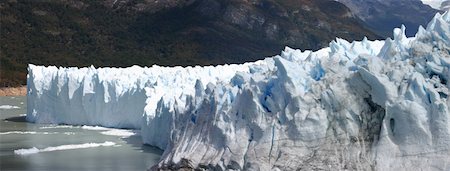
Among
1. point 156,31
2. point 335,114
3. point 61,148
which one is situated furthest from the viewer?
point 156,31

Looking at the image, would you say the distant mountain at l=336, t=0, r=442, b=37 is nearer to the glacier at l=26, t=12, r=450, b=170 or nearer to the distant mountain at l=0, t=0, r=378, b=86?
the distant mountain at l=0, t=0, r=378, b=86

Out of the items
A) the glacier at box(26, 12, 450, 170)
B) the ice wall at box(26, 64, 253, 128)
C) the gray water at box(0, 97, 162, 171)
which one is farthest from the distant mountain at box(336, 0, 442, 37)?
the glacier at box(26, 12, 450, 170)

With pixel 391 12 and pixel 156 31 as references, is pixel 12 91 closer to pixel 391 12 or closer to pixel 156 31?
pixel 156 31

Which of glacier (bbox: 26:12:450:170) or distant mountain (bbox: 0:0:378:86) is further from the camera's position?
distant mountain (bbox: 0:0:378:86)

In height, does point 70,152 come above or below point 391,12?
above

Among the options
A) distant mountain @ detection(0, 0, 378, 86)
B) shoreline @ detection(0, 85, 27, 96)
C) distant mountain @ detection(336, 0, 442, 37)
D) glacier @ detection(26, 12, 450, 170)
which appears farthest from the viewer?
distant mountain @ detection(336, 0, 442, 37)

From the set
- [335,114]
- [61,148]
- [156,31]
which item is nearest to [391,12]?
[156,31]

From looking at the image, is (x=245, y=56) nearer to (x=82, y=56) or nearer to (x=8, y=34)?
(x=82, y=56)

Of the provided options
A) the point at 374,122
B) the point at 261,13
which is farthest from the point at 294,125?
the point at 261,13
